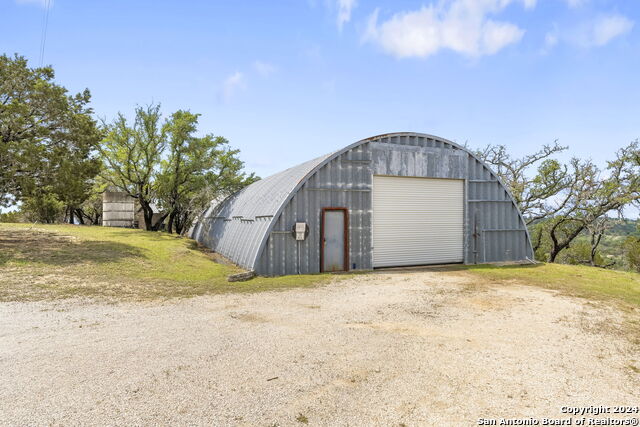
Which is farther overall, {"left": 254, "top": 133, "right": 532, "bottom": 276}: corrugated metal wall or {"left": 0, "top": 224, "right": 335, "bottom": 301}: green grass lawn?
{"left": 254, "top": 133, "right": 532, "bottom": 276}: corrugated metal wall

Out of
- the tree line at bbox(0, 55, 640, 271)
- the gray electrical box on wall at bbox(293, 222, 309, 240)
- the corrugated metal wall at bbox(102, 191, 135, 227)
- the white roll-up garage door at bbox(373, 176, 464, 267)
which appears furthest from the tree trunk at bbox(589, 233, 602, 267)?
the corrugated metal wall at bbox(102, 191, 135, 227)

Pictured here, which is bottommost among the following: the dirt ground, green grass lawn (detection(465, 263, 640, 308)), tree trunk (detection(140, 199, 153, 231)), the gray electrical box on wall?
the dirt ground

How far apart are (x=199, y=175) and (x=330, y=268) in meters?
16.9

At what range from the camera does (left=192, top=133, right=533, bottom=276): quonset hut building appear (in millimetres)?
13789

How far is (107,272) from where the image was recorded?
12.1 metres

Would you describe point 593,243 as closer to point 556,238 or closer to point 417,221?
point 556,238

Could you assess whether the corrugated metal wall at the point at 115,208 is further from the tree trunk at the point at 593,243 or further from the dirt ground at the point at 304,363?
the tree trunk at the point at 593,243

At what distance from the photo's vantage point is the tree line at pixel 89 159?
54.0ft

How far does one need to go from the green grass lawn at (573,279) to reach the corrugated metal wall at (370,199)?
6.13 ft

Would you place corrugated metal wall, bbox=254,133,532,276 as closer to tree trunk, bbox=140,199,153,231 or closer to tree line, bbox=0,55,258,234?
tree line, bbox=0,55,258,234

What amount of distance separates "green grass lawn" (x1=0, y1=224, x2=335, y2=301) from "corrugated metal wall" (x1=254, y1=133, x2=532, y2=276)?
1227mm

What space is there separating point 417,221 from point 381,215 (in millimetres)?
1911

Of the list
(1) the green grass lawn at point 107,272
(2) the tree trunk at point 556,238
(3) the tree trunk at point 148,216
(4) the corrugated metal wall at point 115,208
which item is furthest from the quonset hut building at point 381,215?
(4) the corrugated metal wall at point 115,208

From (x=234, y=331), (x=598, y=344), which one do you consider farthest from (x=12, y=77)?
(x=598, y=344)
